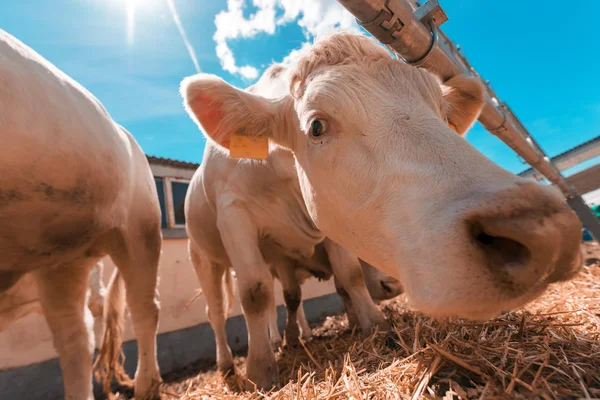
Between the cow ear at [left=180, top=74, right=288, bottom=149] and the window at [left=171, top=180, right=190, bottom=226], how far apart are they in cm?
601

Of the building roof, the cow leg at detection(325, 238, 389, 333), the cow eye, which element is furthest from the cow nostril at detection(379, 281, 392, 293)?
the building roof

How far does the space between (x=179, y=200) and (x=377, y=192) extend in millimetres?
7369

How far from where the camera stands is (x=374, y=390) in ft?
4.31

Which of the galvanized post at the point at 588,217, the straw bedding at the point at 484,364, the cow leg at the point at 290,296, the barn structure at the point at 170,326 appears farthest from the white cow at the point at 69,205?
the galvanized post at the point at 588,217

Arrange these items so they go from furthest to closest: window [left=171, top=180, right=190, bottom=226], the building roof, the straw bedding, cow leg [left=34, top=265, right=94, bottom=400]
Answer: window [left=171, top=180, right=190, bottom=226]
the building roof
cow leg [left=34, top=265, right=94, bottom=400]
the straw bedding

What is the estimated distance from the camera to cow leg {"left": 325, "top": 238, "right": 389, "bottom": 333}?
8.21 ft

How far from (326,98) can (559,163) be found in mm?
9574

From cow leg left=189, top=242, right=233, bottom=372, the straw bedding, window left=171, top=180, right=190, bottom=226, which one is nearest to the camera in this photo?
the straw bedding

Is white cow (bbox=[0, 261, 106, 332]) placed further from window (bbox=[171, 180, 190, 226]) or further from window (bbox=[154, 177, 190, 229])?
window (bbox=[171, 180, 190, 226])

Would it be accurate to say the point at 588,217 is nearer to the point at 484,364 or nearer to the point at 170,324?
the point at 484,364

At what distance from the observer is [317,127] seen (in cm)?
162

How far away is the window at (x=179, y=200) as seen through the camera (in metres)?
7.83

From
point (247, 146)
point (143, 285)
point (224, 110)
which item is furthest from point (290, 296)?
point (224, 110)

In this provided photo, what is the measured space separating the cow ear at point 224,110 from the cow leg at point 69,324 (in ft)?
5.62
